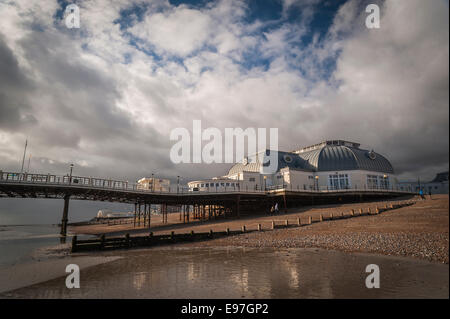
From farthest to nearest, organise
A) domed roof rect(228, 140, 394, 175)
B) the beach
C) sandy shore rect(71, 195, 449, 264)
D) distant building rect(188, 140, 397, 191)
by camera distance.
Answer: domed roof rect(228, 140, 394, 175) → distant building rect(188, 140, 397, 191) → sandy shore rect(71, 195, 449, 264) → the beach

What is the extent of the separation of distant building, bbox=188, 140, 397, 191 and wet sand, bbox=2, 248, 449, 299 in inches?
1325

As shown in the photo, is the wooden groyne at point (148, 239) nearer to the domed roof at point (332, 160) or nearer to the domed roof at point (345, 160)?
the domed roof at point (345, 160)

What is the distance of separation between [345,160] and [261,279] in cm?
5128

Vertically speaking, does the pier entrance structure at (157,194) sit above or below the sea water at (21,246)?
above

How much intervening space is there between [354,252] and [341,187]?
40493 mm

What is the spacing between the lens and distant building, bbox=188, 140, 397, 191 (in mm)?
50844

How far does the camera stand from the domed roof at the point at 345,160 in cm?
5425

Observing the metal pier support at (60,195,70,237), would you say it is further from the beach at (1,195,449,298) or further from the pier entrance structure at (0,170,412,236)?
the beach at (1,195,449,298)

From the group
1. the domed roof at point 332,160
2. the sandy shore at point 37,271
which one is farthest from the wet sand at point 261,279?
the domed roof at point 332,160

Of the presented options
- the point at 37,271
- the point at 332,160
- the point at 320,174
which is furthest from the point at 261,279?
the point at 332,160

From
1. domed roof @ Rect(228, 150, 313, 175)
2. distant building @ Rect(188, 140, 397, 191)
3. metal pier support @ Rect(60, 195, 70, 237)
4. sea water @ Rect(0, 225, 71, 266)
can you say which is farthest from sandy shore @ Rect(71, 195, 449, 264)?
domed roof @ Rect(228, 150, 313, 175)

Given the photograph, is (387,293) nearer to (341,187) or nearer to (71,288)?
(71,288)

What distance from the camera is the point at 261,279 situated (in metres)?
11.1

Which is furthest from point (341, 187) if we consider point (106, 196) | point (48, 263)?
point (48, 263)
